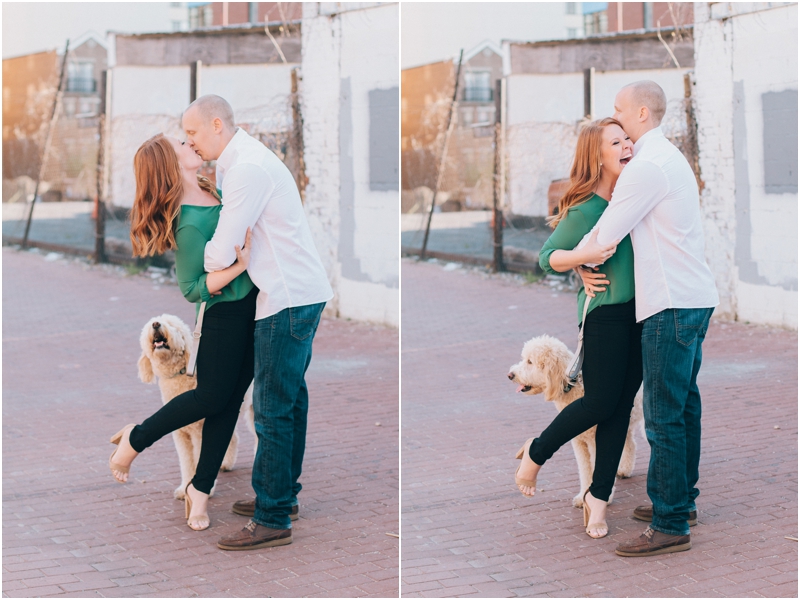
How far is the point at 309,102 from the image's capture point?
31.2ft

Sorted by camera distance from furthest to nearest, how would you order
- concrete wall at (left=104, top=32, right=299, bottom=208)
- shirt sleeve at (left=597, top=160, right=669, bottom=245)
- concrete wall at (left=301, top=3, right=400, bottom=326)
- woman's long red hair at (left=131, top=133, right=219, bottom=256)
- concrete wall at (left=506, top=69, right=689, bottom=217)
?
concrete wall at (left=104, top=32, right=299, bottom=208)
concrete wall at (left=301, top=3, right=400, bottom=326)
concrete wall at (left=506, top=69, right=689, bottom=217)
woman's long red hair at (left=131, top=133, right=219, bottom=256)
shirt sleeve at (left=597, top=160, right=669, bottom=245)

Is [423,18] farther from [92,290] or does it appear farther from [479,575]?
[479,575]

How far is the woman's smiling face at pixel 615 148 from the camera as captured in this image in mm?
3705

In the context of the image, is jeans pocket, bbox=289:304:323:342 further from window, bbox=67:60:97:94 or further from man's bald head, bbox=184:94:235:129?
window, bbox=67:60:97:94

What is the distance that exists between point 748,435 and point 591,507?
6.01ft

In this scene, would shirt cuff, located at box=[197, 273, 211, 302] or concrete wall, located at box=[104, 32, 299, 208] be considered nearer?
shirt cuff, located at box=[197, 273, 211, 302]

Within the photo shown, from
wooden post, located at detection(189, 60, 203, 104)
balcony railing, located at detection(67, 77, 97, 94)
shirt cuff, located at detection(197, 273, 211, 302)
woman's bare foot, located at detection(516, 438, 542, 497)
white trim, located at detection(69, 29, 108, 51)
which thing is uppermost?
white trim, located at detection(69, 29, 108, 51)

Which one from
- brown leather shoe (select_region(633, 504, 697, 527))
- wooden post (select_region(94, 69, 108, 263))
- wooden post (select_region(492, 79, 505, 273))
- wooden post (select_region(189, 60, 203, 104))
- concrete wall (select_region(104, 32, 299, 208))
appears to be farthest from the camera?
wooden post (select_region(492, 79, 505, 273))

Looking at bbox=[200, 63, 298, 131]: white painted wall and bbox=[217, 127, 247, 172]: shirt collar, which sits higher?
bbox=[200, 63, 298, 131]: white painted wall

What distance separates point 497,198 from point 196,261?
25.5 ft

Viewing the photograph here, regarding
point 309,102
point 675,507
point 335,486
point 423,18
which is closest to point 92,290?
point 309,102

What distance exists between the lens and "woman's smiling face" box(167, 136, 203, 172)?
12.6ft

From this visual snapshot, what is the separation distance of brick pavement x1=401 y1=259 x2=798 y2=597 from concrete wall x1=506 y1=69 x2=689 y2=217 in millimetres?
2575

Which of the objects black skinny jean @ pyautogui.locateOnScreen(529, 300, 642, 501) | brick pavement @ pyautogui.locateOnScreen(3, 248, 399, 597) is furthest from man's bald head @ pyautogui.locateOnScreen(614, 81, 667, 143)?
brick pavement @ pyautogui.locateOnScreen(3, 248, 399, 597)
